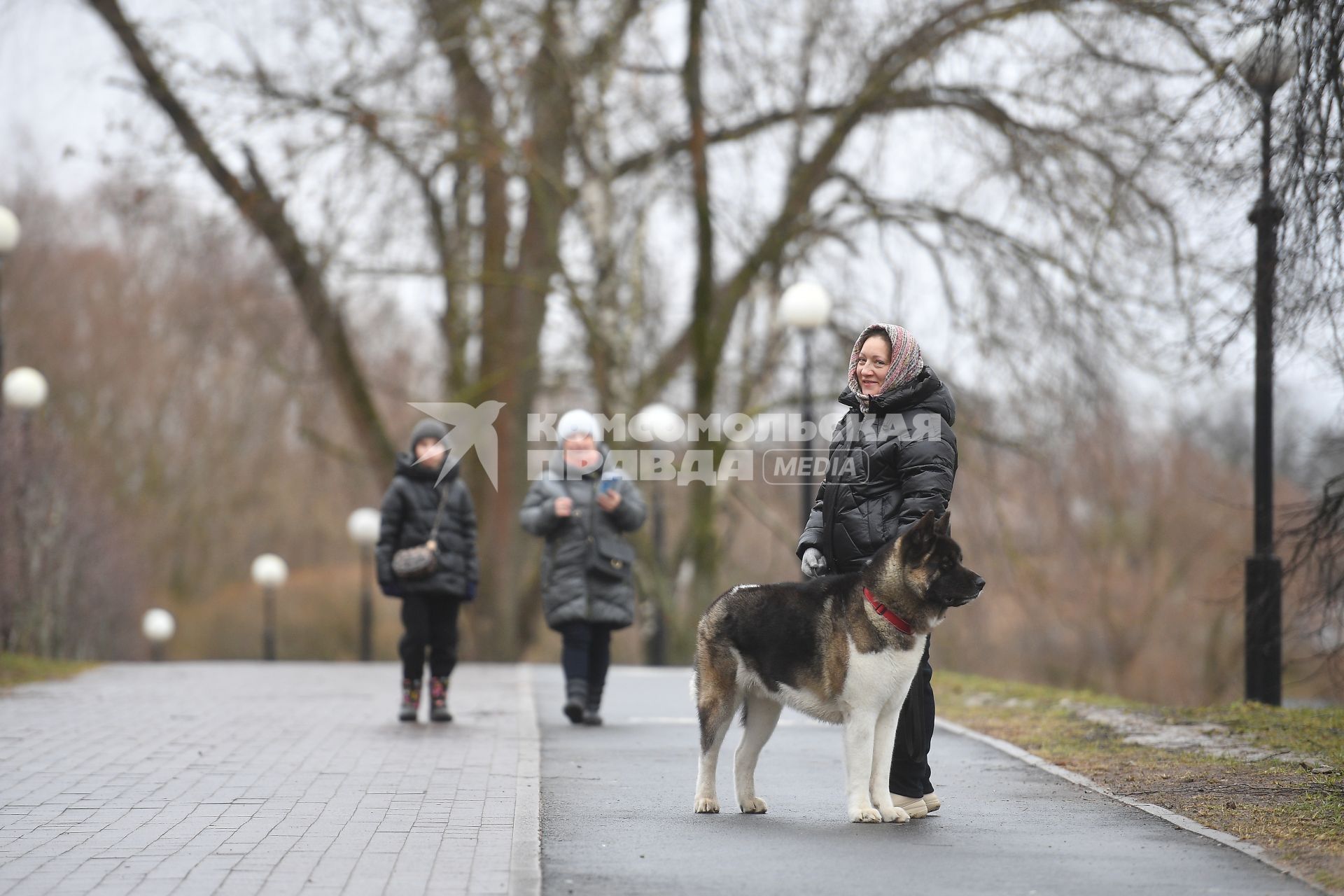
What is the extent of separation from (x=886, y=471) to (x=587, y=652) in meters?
4.68

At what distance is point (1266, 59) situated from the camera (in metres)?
9.99

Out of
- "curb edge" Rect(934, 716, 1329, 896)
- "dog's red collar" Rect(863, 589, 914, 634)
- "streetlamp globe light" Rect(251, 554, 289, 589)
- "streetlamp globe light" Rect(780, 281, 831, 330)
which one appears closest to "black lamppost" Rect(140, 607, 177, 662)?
"streetlamp globe light" Rect(251, 554, 289, 589)

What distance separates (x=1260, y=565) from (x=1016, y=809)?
5.22m

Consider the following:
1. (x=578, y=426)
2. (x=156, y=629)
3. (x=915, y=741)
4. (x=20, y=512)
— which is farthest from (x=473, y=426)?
(x=915, y=741)

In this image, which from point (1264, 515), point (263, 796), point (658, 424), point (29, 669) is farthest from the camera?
point (658, 424)

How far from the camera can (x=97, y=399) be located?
4069cm

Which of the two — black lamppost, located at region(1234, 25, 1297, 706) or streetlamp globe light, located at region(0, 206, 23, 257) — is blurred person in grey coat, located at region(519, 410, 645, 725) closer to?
black lamppost, located at region(1234, 25, 1297, 706)

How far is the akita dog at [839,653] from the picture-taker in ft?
22.7

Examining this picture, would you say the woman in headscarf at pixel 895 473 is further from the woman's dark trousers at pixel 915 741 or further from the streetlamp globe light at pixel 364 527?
the streetlamp globe light at pixel 364 527

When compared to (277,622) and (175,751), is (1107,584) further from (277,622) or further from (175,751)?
(175,751)

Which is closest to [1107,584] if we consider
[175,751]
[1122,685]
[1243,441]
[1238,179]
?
[1122,685]

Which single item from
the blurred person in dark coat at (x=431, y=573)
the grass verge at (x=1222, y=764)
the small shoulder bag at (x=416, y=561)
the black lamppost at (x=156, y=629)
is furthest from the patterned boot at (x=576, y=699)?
the black lamppost at (x=156, y=629)

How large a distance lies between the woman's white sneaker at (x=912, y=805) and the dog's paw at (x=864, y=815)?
0.61 feet

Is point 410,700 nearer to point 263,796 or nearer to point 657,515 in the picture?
point 263,796
